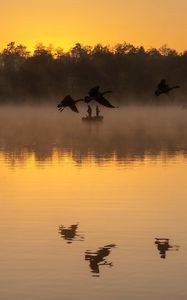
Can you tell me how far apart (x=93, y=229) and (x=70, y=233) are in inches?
30.4

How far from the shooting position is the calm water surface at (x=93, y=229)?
20.5m

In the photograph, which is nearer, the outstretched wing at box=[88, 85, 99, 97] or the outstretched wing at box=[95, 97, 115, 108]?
the outstretched wing at box=[95, 97, 115, 108]

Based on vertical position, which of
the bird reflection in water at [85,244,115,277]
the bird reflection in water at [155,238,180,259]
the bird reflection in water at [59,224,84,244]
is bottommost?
the bird reflection in water at [85,244,115,277]

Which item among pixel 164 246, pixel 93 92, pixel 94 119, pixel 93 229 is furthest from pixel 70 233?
pixel 94 119

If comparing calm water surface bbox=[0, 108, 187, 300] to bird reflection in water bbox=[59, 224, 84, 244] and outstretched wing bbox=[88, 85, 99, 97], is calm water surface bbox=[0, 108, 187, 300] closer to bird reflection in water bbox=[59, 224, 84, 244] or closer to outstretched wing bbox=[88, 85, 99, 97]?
bird reflection in water bbox=[59, 224, 84, 244]

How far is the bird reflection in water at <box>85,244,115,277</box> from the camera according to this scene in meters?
22.0

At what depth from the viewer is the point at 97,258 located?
2334cm

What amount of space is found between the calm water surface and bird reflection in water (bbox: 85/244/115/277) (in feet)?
0.08

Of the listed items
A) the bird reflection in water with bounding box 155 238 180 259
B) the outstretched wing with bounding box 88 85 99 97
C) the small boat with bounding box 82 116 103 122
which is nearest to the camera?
the outstretched wing with bounding box 88 85 99 97

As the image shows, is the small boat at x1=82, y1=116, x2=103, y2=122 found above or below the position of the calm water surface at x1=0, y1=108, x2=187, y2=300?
above

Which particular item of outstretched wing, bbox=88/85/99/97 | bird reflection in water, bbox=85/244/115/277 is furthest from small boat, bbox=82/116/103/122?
outstretched wing, bbox=88/85/99/97

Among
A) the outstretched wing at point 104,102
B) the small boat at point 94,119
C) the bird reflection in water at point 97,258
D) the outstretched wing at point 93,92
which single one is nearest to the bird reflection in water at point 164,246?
the bird reflection in water at point 97,258

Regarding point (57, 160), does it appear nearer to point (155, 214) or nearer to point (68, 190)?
point (68, 190)

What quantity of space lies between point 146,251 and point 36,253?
2790 mm
